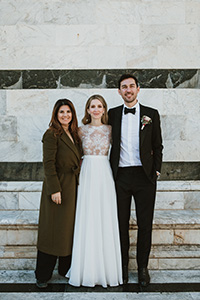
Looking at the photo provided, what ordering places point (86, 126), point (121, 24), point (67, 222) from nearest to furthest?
point (67, 222) → point (86, 126) → point (121, 24)

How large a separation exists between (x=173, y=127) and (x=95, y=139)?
1.32m

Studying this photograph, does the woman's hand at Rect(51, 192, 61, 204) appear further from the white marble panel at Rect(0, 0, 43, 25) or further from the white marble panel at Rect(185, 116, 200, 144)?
the white marble panel at Rect(0, 0, 43, 25)

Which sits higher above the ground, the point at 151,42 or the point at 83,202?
the point at 151,42

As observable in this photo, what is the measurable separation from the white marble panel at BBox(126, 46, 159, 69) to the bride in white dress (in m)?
1.13

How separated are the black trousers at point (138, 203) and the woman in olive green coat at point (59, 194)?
0.46 m

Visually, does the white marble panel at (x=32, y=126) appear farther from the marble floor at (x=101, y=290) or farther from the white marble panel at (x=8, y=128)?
the marble floor at (x=101, y=290)

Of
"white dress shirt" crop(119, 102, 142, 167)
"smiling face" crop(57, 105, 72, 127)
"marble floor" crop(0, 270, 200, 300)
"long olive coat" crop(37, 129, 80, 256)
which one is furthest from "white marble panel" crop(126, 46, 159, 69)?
"marble floor" crop(0, 270, 200, 300)

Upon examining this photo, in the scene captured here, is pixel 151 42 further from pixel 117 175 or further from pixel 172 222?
pixel 172 222

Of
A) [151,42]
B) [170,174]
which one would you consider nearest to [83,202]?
[170,174]

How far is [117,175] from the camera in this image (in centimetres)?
274

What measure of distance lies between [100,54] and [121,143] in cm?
139

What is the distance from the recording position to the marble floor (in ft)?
8.35

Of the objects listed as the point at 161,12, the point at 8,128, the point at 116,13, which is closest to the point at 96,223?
the point at 8,128

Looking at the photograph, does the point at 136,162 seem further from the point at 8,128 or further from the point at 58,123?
the point at 8,128
